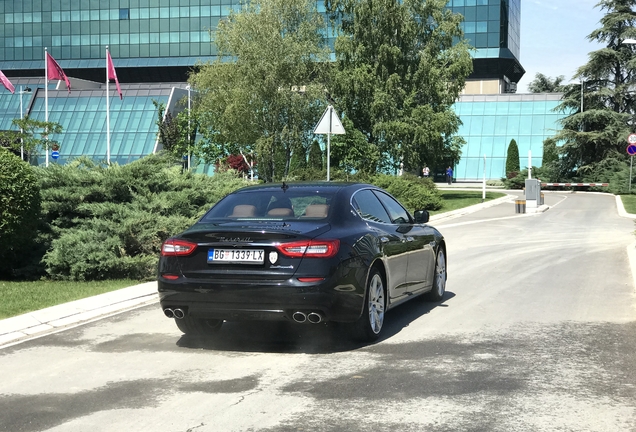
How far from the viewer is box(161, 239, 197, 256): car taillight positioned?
24.6 ft

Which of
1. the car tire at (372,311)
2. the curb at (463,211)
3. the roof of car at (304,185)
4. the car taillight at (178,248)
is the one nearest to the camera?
the car taillight at (178,248)

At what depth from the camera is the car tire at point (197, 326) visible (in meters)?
8.11

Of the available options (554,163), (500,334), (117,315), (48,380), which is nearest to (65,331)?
(117,315)

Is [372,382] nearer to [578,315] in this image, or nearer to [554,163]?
[578,315]

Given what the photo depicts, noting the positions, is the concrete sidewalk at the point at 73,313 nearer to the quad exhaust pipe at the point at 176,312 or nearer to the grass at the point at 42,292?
the grass at the point at 42,292

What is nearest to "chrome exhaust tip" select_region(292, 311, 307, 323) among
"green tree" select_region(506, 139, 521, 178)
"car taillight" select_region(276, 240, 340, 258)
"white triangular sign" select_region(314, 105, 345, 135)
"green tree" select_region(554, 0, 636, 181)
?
"car taillight" select_region(276, 240, 340, 258)

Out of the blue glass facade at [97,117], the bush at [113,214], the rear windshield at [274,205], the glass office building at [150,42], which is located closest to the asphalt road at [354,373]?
the rear windshield at [274,205]

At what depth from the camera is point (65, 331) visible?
872 centimetres

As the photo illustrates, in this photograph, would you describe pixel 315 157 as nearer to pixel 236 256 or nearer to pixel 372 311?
pixel 372 311

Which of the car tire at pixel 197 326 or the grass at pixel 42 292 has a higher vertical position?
the car tire at pixel 197 326

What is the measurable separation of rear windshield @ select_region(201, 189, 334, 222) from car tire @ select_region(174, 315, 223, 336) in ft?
3.32

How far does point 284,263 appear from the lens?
7199 millimetres

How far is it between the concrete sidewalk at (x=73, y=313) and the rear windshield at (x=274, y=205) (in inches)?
87.5

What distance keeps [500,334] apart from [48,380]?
14.4ft
